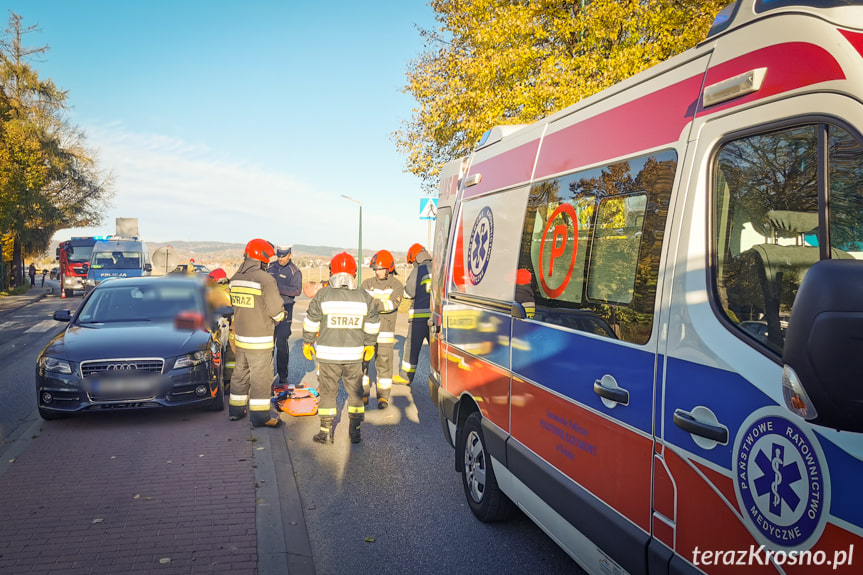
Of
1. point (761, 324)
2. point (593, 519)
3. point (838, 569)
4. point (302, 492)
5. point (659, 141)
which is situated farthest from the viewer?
point (302, 492)

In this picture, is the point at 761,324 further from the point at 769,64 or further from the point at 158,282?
the point at 158,282

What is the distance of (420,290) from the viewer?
8695 mm

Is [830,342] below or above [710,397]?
above

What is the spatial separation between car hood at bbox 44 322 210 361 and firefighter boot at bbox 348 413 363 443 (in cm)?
A: 213

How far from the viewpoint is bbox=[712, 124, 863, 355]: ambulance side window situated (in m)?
1.92

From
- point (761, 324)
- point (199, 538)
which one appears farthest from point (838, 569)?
point (199, 538)

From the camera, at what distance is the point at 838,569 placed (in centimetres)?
173

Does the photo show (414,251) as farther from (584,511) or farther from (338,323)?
(584,511)

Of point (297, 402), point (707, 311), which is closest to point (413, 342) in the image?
point (297, 402)

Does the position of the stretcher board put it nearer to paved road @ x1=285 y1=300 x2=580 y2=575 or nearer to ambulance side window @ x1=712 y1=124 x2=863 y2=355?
paved road @ x1=285 y1=300 x2=580 y2=575

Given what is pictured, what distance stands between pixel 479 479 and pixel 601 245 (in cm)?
228

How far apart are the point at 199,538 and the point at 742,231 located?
3726 mm

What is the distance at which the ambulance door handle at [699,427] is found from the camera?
2.14 metres

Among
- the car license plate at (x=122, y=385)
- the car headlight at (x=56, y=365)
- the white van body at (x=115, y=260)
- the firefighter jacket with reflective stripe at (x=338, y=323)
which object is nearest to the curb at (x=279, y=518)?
the firefighter jacket with reflective stripe at (x=338, y=323)
